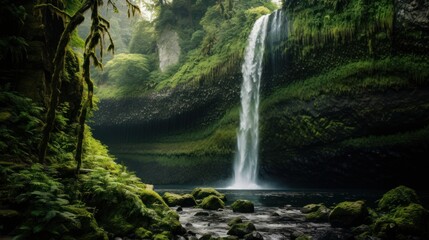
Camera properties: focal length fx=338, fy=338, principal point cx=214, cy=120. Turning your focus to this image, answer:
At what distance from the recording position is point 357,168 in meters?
18.8

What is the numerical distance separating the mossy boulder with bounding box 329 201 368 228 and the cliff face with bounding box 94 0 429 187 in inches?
409

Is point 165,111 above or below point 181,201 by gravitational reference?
above

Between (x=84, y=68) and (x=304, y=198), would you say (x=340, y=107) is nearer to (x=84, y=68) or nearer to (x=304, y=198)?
(x=304, y=198)

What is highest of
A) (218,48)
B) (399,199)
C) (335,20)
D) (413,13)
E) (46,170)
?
(218,48)

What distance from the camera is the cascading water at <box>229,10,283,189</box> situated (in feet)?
74.5

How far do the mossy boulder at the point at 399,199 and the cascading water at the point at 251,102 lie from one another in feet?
44.0

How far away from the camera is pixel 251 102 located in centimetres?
2377

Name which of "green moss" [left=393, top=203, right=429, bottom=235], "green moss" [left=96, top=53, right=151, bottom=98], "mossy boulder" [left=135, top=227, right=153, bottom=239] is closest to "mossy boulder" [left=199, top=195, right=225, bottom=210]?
"mossy boulder" [left=135, top=227, right=153, bottom=239]

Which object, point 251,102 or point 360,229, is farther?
point 251,102

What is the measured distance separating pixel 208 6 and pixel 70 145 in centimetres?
2766

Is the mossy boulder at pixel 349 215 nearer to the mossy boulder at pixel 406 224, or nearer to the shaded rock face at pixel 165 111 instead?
the mossy boulder at pixel 406 224

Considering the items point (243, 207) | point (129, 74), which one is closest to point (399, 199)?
point (243, 207)

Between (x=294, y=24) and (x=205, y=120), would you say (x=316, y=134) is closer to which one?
(x=294, y=24)

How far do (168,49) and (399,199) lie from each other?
28.3 m
